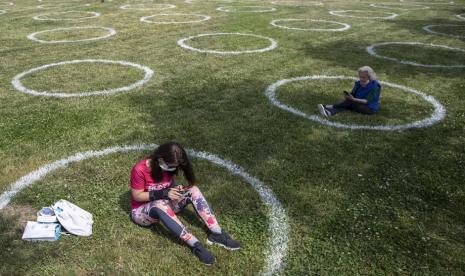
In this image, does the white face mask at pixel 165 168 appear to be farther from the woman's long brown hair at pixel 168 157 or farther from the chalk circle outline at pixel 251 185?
the chalk circle outline at pixel 251 185

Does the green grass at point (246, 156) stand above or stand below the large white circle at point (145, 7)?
below

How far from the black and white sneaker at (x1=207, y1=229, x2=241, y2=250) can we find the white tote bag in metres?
1.48

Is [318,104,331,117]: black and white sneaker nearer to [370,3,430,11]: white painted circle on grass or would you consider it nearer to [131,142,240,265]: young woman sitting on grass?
[131,142,240,265]: young woman sitting on grass

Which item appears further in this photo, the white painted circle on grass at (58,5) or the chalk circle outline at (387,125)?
the white painted circle on grass at (58,5)

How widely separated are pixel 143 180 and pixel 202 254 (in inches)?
48.7

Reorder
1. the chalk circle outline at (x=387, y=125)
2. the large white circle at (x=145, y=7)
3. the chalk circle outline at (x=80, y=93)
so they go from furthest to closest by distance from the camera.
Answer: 1. the large white circle at (x=145, y=7)
2. the chalk circle outline at (x=80, y=93)
3. the chalk circle outline at (x=387, y=125)

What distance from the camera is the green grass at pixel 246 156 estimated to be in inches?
189

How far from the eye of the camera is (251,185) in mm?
6133

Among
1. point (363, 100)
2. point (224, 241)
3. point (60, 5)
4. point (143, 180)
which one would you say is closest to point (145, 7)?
point (60, 5)

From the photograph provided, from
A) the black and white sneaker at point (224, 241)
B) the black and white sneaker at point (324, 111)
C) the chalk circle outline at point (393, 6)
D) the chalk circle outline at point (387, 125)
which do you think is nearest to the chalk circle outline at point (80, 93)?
the chalk circle outline at point (387, 125)

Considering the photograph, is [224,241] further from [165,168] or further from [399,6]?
[399,6]

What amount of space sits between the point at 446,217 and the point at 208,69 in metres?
7.43

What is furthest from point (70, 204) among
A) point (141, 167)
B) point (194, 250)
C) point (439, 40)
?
point (439, 40)

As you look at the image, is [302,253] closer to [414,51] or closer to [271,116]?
[271,116]
